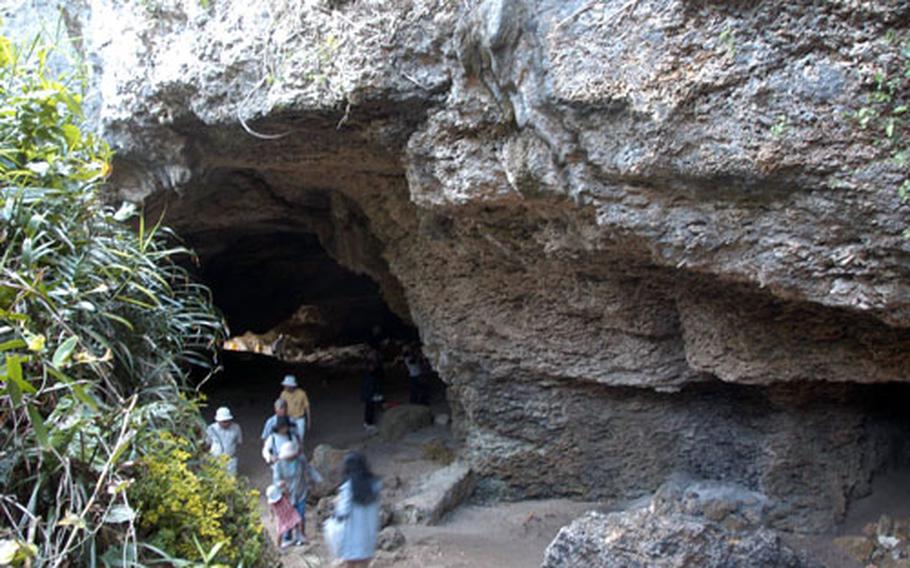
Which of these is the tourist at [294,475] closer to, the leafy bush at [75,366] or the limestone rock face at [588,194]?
the leafy bush at [75,366]

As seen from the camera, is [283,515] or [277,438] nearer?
[283,515]

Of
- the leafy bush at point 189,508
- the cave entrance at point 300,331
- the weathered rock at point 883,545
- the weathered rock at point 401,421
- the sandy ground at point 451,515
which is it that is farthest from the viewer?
the cave entrance at point 300,331

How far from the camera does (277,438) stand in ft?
18.7

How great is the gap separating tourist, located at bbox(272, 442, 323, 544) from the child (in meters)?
0.05

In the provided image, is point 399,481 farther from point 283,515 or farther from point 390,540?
point 283,515

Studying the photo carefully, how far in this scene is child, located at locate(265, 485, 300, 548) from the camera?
546cm

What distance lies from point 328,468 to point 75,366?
408cm

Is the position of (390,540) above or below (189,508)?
below

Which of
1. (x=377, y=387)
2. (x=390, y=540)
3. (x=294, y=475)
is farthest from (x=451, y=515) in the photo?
(x=377, y=387)

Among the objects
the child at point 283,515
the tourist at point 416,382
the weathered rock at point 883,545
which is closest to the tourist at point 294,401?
the child at point 283,515

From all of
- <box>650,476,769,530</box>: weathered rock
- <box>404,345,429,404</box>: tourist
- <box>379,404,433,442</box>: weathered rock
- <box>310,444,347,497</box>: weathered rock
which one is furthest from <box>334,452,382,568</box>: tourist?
<box>404,345,429,404</box>: tourist

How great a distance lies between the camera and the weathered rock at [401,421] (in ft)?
29.5

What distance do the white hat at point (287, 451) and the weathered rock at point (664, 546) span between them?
6.35 ft

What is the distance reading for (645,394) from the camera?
6.71m
